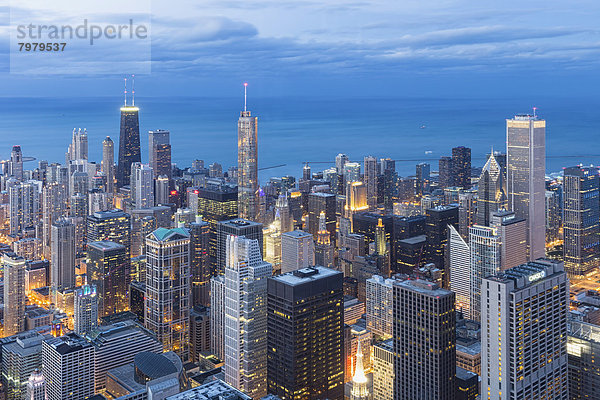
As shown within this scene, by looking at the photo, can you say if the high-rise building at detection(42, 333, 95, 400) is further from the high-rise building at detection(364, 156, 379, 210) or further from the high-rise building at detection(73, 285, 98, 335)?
the high-rise building at detection(364, 156, 379, 210)

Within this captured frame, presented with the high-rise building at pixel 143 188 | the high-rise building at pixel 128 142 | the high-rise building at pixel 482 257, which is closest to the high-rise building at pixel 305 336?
the high-rise building at pixel 482 257

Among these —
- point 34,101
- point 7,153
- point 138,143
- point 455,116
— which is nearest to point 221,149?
point 138,143

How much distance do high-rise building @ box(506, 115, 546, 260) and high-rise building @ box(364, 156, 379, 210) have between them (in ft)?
70.7

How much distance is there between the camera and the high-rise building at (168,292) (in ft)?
143

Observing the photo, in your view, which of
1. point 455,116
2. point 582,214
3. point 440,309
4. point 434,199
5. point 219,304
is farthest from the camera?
point 455,116

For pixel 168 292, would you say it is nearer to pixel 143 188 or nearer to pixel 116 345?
pixel 116 345

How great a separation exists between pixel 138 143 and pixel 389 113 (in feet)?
184

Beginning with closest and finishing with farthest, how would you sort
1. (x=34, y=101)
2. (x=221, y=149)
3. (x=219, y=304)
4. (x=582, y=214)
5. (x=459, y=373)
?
(x=459, y=373), (x=219, y=304), (x=582, y=214), (x=221, y=149), (x=34, y=101)

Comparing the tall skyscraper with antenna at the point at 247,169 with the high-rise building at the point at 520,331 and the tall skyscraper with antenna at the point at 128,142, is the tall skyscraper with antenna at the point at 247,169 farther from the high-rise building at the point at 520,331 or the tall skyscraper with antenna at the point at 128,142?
the high-rise building at the point at 520,331

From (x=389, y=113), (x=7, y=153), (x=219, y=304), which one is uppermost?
(x=389, y=113)

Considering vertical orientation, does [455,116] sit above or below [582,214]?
above

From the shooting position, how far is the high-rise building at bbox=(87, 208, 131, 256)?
58.2 m

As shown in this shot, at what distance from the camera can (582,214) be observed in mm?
56562

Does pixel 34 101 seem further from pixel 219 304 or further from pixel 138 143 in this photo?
pixel 219 304
